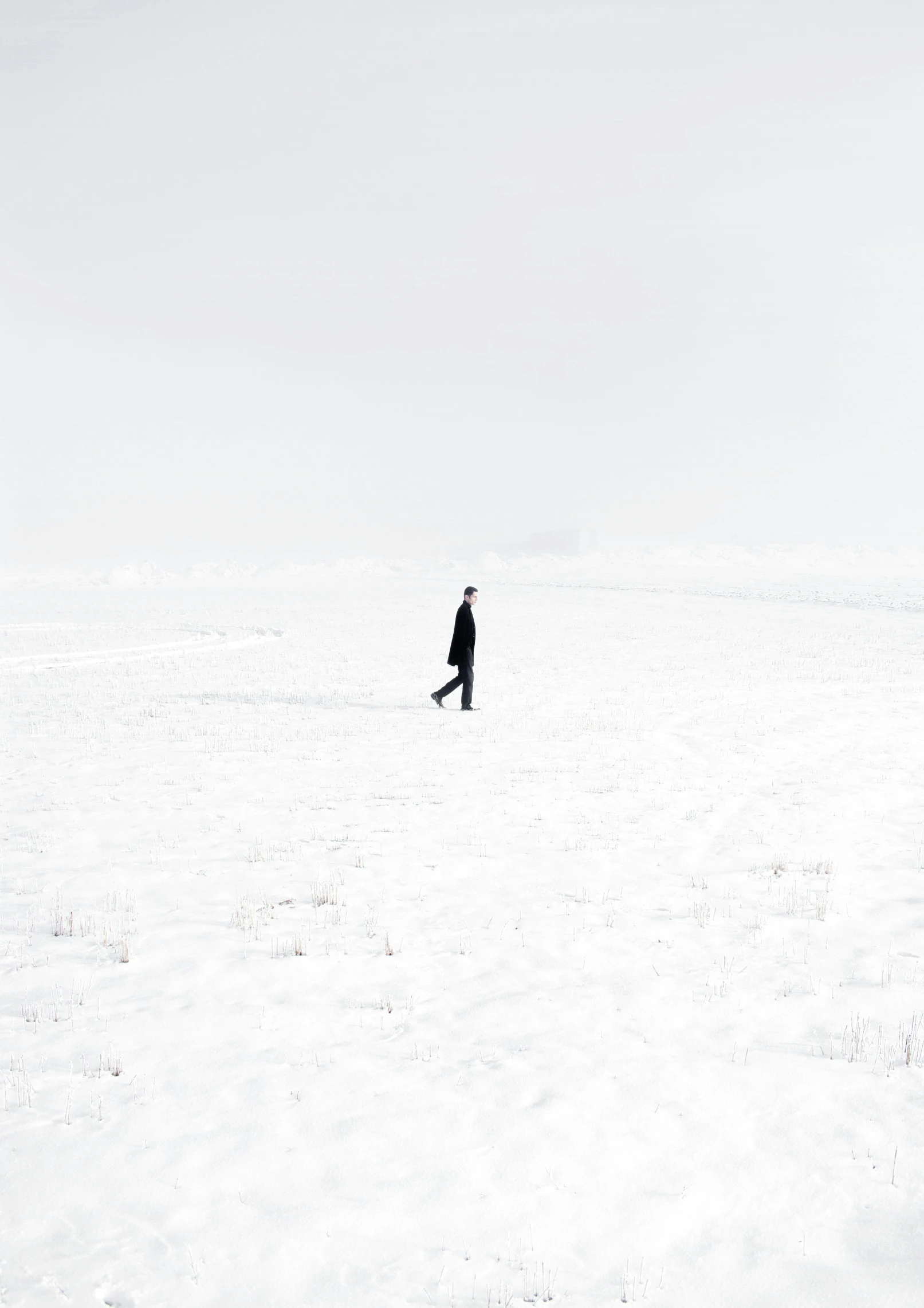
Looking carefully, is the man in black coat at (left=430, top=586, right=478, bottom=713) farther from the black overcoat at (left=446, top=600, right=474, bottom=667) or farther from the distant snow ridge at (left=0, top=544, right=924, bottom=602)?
the distant snow ridge at (left=0, top=544, right=924, bottom=602)

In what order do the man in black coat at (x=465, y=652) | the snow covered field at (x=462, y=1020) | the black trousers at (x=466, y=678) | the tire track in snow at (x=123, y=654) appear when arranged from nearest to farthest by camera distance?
the snow covered field at (x=462, y=1020), the man in black coat at (x=465, y=652), the black trousers at (x=466, y=678), the tire track in snow at (x=123, y=654)

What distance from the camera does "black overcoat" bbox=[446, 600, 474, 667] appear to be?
19.6 metres

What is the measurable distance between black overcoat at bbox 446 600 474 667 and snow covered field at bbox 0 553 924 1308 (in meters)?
2.79

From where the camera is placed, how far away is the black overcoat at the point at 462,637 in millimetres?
19578

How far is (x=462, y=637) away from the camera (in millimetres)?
19766

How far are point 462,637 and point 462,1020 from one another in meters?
13.5

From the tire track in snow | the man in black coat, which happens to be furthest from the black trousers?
the tire track in snow

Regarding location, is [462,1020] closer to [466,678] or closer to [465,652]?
[465,652]

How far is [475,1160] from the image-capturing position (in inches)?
196

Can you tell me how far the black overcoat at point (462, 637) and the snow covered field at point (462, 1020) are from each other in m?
2.79

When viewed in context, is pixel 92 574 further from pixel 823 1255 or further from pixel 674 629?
pixel 823 1255

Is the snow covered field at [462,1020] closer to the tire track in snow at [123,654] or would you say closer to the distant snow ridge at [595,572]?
the tire track in snow at [123,654]

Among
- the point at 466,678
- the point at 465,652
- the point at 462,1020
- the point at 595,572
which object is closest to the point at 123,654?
the point at 466,678

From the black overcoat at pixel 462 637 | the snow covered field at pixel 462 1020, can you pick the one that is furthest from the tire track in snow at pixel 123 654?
the black overcoat at pixel 462 637
